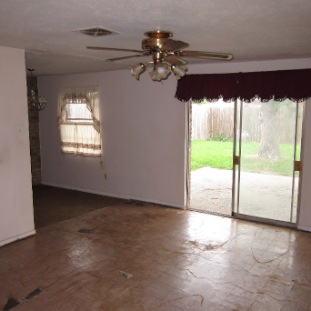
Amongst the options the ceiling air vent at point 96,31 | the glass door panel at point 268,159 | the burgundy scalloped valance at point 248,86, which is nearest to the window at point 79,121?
the burgundy scalloped valance at point 248,86

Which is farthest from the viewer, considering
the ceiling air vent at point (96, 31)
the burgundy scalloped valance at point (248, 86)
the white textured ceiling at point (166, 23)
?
the burgundy scalloped valance at point (248, 86)

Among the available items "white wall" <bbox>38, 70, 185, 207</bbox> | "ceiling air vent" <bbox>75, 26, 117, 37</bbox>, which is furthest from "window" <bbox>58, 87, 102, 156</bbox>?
"ceiling air vent" <bbox>75, 26, 117, 37</bbox>

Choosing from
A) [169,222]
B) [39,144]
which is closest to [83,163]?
[39,144]

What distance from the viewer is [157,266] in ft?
11.7

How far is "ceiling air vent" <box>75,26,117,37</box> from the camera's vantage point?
2.91 meters

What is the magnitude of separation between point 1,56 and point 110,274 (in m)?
2.73

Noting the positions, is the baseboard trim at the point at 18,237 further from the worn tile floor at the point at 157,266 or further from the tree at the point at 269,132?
the tree at the point at 269,132

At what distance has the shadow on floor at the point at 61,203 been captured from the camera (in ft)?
17.1

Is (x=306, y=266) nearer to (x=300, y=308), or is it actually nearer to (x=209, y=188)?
(x=300, y=308)

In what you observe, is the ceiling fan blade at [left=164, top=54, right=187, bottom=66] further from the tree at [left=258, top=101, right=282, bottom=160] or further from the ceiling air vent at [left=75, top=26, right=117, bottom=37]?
the tree at [left=258, top=101, right=282, bottom=160]

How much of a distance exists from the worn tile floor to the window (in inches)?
78.1

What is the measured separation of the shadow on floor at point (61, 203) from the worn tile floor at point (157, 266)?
315mm

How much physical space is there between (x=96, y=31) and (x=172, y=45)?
39.9 inches

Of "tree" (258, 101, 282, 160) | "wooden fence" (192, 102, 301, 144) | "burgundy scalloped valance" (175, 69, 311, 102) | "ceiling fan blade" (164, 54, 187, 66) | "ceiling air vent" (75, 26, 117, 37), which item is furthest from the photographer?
"wooden fence" (192, 102, 301, 144)
